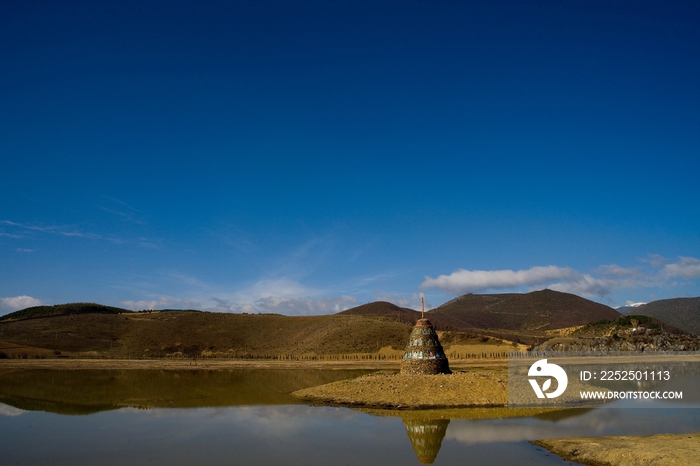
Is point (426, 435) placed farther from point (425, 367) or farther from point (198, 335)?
point (198, 335)

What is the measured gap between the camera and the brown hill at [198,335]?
85188mm

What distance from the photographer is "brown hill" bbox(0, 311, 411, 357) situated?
85.2 meters

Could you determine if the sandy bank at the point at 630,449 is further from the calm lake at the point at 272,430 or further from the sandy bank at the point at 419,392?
the sandy bank at the point at 419,392

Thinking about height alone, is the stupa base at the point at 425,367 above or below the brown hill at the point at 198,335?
below

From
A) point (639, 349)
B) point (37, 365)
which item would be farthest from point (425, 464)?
point (639, 349)

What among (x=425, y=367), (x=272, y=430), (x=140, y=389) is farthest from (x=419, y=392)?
(x=140, y=389)

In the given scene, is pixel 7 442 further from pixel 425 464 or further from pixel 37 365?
pixel 37 365

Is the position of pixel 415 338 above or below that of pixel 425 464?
above

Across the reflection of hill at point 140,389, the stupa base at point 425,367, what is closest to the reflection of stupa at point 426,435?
the stupa base at point 425,367

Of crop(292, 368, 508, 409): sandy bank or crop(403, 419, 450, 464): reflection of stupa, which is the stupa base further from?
crop(403, 419, 450, 464): reflection of stupa

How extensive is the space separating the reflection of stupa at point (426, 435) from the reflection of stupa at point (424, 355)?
8635 mm

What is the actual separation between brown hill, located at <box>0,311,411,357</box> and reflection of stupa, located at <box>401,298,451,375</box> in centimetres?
5106

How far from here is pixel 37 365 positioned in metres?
61.2

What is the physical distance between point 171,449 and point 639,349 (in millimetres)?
74996
